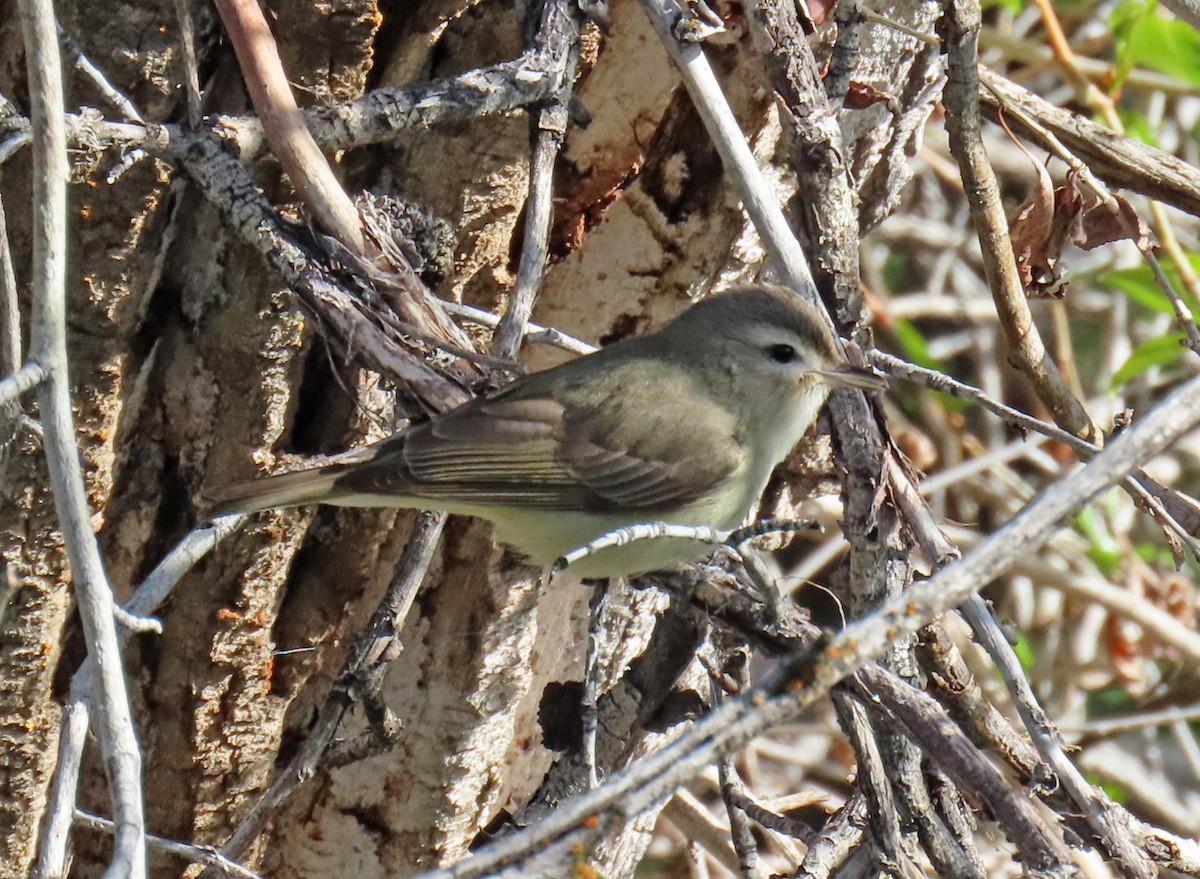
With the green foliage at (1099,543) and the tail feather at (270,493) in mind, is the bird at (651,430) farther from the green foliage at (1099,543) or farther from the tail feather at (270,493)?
the green foliage at (1099,543)

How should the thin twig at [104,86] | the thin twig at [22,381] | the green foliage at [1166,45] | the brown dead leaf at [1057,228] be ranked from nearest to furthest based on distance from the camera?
the thin twig at [22,381] < the thin twig at [104,86] < the brown dead leaf at [1057,228] < the green foliage at [1166,45]

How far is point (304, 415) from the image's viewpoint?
3119mm

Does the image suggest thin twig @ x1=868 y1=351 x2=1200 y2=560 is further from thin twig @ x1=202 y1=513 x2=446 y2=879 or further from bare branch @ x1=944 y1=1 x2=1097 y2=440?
thin twig @ x1=202 y1=513 x2=446 y2=879

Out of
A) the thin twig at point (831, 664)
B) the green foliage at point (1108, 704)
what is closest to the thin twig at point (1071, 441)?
the thin twig at point (831, 664)

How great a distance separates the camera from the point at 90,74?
2.50 m

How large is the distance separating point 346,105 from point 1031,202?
1.50 meters

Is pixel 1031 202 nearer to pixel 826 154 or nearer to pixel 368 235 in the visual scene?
pixel 826 154

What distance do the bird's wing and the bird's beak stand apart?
38cm

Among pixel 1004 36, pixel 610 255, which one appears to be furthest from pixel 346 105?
pixel 1004 36

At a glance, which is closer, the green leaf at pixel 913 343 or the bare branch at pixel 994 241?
the bare branch at pixel 994 241

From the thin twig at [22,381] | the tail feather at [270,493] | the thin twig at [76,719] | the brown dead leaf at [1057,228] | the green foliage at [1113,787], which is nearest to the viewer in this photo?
the thin twig at [22,381]

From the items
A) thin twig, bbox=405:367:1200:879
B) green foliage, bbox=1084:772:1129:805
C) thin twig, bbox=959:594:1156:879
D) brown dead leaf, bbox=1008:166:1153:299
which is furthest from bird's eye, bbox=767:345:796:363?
green foliage, bbox=1084:772:1129:805

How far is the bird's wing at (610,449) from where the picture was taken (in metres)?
3.06

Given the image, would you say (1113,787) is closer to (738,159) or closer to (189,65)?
(738,159)
